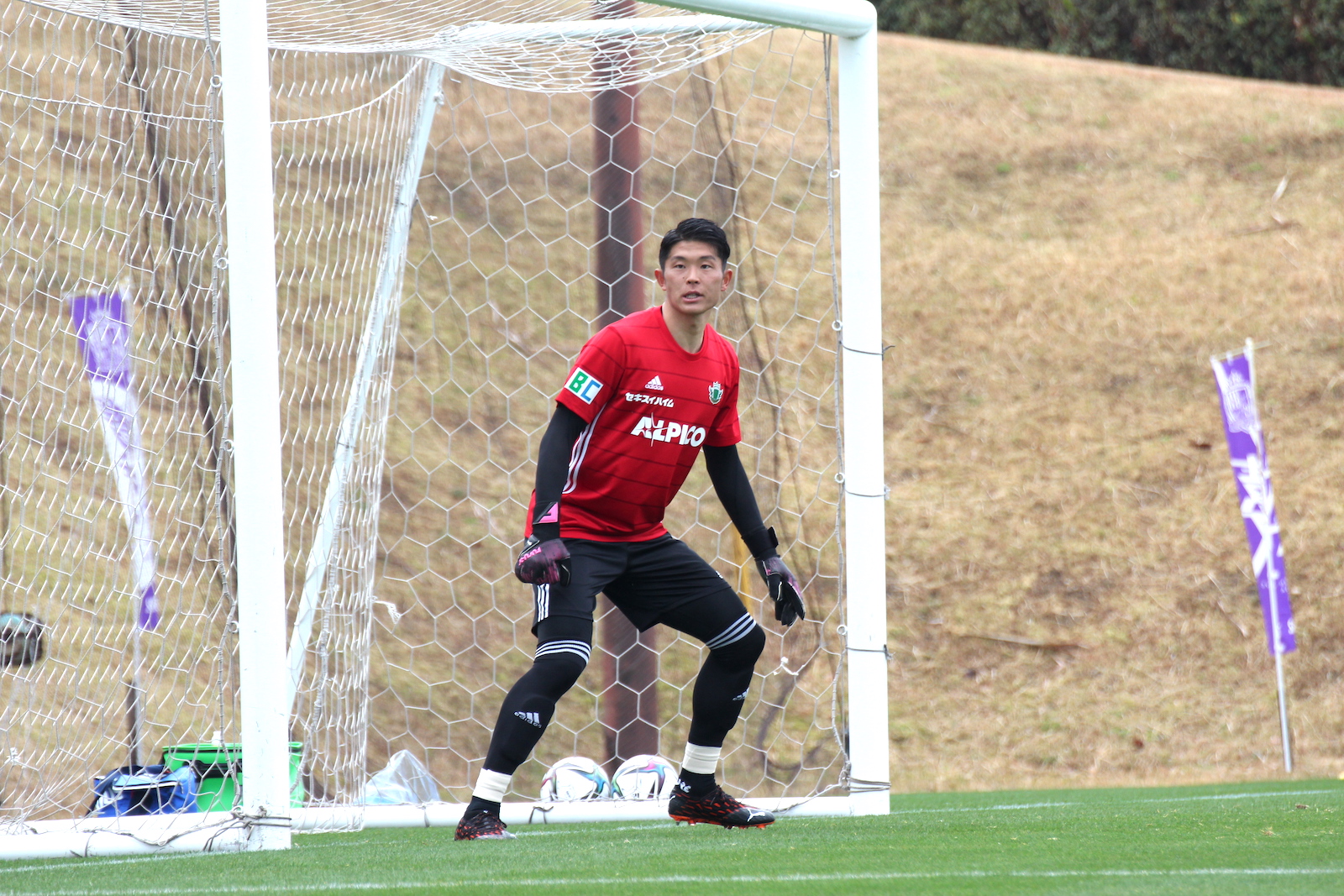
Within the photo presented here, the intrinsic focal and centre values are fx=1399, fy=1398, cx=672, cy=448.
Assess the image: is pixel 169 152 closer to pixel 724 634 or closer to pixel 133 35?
pixel 133 35

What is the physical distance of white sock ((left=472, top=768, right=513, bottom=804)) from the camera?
3982 mm

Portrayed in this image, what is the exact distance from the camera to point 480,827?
4.03 meters

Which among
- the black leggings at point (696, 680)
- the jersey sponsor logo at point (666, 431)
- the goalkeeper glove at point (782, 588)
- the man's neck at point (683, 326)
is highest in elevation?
the man's neck at point (683, 326)

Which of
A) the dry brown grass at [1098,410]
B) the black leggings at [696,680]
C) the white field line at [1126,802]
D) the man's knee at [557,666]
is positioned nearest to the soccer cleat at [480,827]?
the black leggings at [696,680]

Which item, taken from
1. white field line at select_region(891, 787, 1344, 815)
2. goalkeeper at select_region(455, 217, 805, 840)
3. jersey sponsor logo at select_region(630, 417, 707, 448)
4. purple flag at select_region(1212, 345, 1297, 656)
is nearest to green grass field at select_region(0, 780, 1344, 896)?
goalkeeper at select_region(455, 217, 805, 840)

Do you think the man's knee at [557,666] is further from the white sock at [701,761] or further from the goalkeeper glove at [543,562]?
the white sock at [701,761]

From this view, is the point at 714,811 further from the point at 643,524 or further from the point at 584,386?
the point at 584,386

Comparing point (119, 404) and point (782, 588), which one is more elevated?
point (119, 404)

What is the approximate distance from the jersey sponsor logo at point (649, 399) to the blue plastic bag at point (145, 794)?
6.68ft

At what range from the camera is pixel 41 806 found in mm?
4719

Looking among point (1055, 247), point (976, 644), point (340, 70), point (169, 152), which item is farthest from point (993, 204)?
point (169, 152)

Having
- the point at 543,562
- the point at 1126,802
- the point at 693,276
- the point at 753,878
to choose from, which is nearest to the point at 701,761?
the point at 543,562

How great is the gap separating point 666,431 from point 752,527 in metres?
0.51

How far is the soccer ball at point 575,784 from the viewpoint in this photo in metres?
5.44
